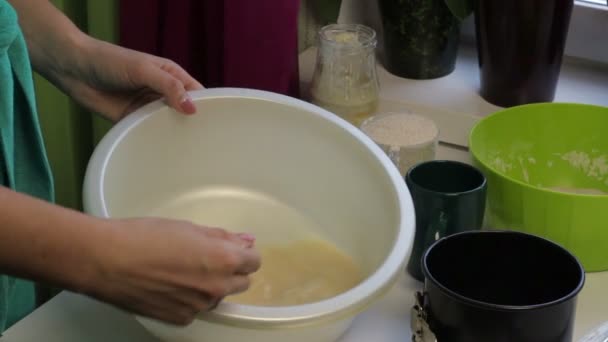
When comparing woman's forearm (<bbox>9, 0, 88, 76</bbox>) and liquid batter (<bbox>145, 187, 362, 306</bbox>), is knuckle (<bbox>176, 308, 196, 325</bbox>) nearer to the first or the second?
liquid batter (<bbox>145, 187, 362, 306</bbox>)

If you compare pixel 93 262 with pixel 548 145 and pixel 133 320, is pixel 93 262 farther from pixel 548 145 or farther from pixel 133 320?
pixel 548 145

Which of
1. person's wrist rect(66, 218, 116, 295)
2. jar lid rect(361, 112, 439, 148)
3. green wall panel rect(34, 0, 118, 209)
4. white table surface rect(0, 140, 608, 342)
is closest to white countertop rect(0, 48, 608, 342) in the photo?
white table surface rect(0, 140, 608, 342)

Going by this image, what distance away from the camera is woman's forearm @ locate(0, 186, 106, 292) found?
1.55 feet

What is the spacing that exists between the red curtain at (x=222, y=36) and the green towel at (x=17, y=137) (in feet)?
0.76

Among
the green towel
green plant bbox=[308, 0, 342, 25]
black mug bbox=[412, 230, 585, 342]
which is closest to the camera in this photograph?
black mug bbox=[412, 230, 585, 342]

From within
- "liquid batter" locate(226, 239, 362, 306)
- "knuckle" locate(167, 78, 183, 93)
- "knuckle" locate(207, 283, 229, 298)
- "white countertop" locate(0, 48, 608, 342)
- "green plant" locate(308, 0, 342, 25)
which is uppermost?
"knuckle" locate(167, 78, 183, 93)

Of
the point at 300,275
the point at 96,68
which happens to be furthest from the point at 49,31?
the point at 300,275

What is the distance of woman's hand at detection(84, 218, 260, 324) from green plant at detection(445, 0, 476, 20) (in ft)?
1.96

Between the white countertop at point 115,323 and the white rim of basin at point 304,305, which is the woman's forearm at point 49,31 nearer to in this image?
the white rim of basin at point 304,305

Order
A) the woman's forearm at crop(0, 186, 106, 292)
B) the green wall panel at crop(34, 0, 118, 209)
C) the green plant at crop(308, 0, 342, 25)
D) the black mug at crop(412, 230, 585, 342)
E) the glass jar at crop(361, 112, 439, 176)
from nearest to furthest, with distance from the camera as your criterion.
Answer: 1. the woman's forearm at crop(0, 186, 106, 292)
2. the black mug at crop(412, 230, 585, 342)
3. the glass jar at crop(361, 112, 439, 176)
4. the green wall panel at crop(34, 0, 118, 209)
5. the green plant at crop(308, 0, 342, 25)

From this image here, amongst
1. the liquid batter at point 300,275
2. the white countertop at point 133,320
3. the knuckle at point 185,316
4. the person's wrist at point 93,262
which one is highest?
the person's wrist at point 93,262

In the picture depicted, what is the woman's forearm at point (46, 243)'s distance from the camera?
0.47m

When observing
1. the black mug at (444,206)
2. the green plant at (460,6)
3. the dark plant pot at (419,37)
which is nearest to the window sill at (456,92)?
the dark plant pot at (419,37)

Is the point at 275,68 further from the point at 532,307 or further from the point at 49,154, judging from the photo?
the point at 532,307
